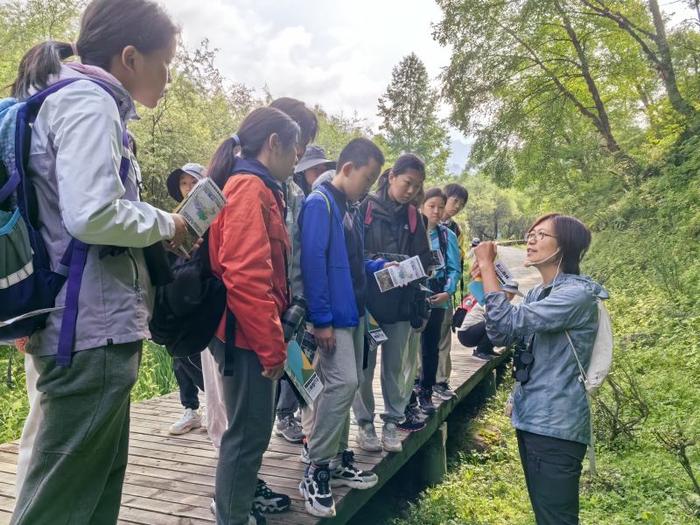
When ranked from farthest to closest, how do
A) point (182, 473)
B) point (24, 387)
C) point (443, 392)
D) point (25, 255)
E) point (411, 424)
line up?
point (24, 387)
point (443, 392)
point (411, 424)
point (182, 473)
point (25, 255)

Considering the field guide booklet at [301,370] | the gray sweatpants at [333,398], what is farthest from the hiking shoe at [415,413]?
the field guide booklet at [301,370]

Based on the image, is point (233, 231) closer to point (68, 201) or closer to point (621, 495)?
point (68, 201)

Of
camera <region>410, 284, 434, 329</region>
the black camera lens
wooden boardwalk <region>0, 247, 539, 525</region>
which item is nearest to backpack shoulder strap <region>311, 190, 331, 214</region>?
camera <region>410, 284, 434, 329</region>

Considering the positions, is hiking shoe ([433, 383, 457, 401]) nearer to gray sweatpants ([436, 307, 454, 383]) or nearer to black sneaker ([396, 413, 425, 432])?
gray sweatpants ([436, 307, 454, 383])

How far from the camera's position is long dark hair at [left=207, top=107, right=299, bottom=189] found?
241 centimetres

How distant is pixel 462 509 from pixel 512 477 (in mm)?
829

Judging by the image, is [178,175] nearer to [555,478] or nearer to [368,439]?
[368,439]

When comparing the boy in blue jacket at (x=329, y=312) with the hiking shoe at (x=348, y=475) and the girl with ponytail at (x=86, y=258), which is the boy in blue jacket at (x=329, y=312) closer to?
the hiking shoe at (x=348, y=475)

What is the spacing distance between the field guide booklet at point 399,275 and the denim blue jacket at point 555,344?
0.80 m

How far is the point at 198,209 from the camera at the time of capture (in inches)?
71.5

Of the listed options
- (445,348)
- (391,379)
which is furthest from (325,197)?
(445,348)

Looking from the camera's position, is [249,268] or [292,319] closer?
[249,268]

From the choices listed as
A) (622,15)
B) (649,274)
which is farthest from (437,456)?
(622,15)

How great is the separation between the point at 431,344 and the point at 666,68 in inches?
478
